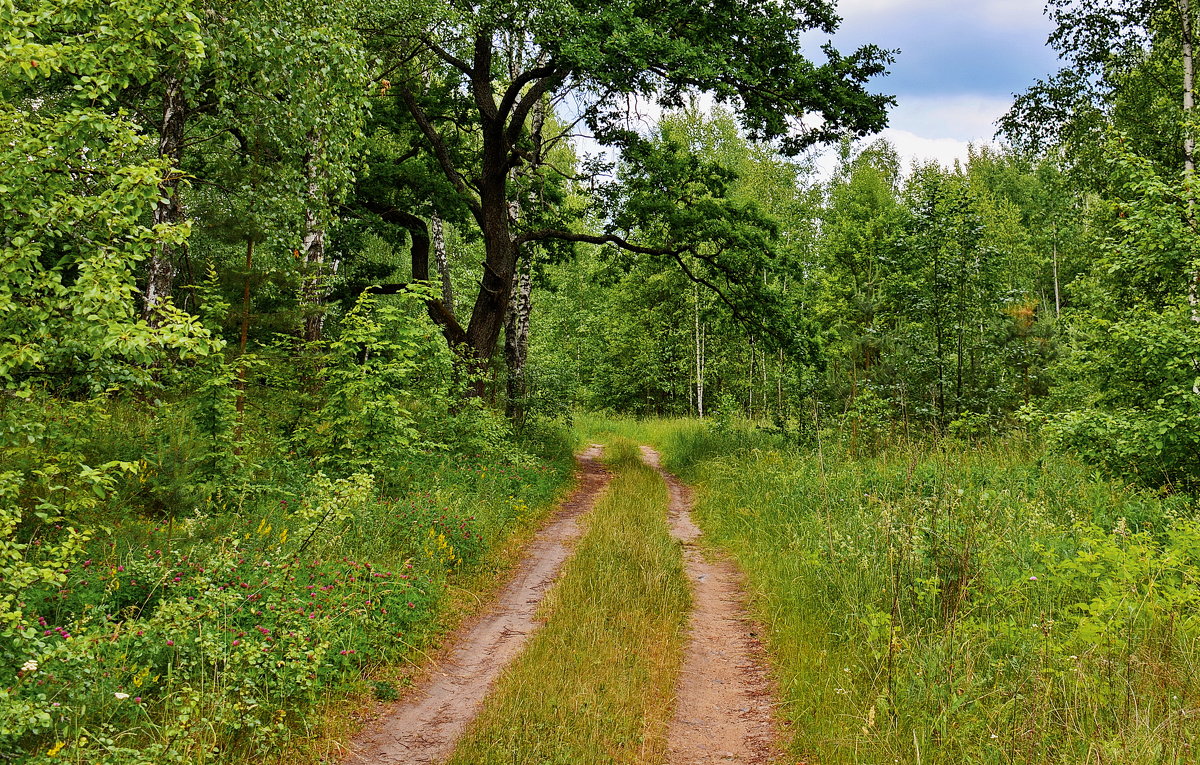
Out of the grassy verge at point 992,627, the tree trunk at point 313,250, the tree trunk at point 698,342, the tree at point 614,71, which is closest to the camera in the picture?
the grassy verge at point 992,627

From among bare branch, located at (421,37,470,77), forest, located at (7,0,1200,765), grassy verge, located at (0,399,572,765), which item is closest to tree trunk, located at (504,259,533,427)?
forest, located at (7,0,1200,765)

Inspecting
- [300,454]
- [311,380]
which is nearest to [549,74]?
[311,380]

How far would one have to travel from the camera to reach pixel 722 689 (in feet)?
17.4

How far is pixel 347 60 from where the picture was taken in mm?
8195

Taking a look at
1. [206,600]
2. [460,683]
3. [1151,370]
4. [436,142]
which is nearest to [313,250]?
[436,142]

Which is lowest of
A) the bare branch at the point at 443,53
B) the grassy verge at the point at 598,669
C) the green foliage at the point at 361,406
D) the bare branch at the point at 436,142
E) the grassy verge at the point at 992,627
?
the grassy verge at the point at 598,669

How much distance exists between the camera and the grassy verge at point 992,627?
3.41 meters

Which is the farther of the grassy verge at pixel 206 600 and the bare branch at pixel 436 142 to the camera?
the bare branch at pixel 436 142

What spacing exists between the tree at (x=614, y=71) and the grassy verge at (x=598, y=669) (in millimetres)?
7016

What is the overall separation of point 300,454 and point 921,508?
8103 millimetres

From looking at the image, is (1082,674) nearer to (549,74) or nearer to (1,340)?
(1,340)

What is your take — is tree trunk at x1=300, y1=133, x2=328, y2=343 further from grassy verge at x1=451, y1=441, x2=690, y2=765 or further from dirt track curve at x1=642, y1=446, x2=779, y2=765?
dirt track curve at x1=642, y1=446, x2=779, y2=765

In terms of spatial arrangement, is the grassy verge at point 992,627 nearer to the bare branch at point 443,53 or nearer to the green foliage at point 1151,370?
the green foliage at point 1151,370

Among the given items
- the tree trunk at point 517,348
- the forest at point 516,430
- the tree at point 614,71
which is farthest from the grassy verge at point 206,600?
the tree trunk at point 517,348
